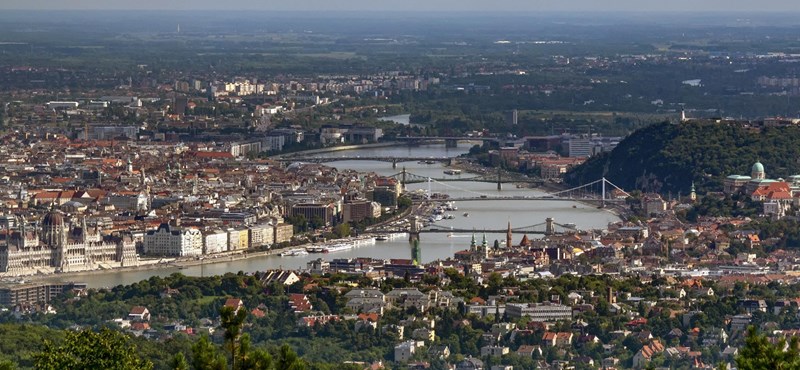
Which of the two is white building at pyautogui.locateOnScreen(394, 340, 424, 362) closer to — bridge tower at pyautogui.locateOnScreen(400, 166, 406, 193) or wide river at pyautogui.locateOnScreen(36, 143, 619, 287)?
wide river at pyautogui.locateOnScreen(36, 143, 619, 287)

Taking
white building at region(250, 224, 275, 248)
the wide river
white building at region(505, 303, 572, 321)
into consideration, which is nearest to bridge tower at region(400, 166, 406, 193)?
the wide river

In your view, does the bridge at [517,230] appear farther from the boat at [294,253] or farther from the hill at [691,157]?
the hill at [691,157]

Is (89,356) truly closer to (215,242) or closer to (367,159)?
(215,242)

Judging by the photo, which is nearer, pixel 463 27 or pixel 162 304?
pixel 162 304

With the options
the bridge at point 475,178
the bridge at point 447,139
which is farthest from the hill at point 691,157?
the bridge at point 447,139

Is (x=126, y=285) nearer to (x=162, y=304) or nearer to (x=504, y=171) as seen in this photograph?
(x=162, y=304)

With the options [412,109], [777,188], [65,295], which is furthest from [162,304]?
[412,109]
